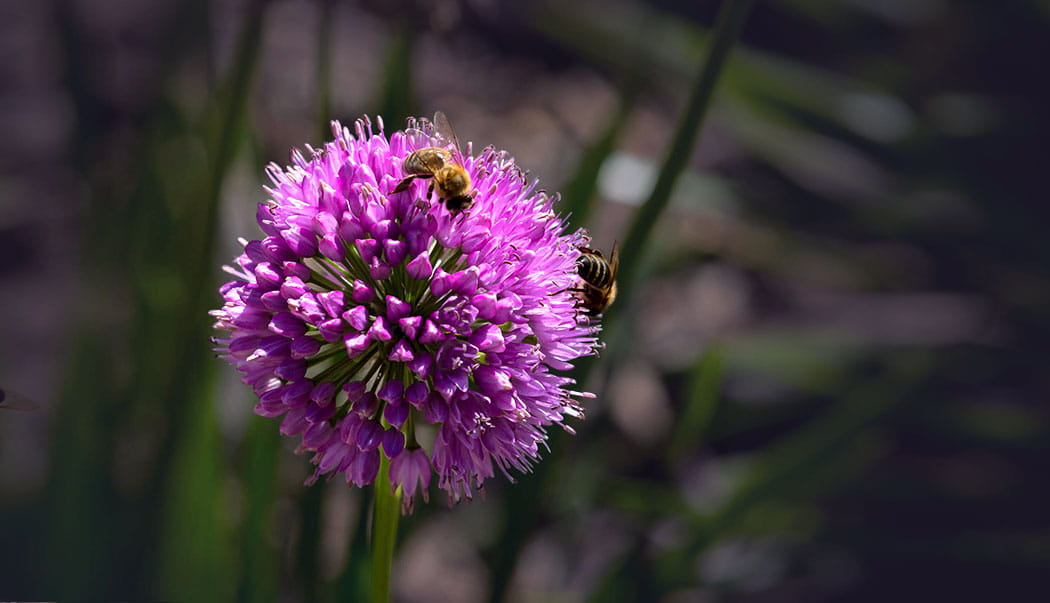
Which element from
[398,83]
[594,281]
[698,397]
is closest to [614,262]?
[594,281]

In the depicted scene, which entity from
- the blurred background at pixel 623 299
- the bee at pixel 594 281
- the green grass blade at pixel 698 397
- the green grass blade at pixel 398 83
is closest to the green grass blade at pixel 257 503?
the blurred background at pixel 623 299

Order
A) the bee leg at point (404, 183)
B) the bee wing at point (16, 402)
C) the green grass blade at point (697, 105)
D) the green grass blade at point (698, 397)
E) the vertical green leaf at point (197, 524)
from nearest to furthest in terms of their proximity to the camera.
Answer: the bee wing at point (16, 402) < the bee leg at point (404, 183) < the green grass blade at point (697, 105) < the vertical green leaf at point (197, 524) < the green grass blade at point (698, 397)

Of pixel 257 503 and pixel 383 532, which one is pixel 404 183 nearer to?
pixel 383 532

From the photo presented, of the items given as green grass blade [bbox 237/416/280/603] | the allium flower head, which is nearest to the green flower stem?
the allium flower head

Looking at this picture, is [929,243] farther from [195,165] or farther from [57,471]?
[57,471]

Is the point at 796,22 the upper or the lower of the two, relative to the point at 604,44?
upper

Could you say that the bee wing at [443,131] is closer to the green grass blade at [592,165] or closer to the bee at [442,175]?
the bee at [442,175]

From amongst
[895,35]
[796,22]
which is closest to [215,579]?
[895,35]
